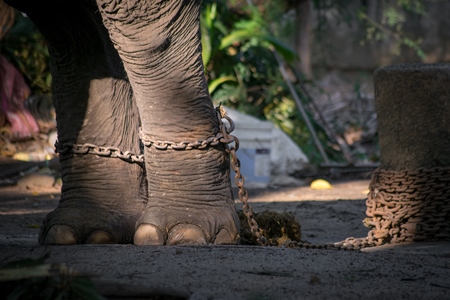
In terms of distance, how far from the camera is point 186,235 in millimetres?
2941

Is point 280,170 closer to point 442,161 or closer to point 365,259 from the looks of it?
point 442,161

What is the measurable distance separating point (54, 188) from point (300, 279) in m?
4.42

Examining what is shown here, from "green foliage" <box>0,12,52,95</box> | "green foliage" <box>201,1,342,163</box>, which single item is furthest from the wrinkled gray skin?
"green foliage" <box>0,12,52,95</box>

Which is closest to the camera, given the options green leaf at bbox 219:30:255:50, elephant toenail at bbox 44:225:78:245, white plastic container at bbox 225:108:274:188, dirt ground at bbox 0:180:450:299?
dirt ground at bbox 0:180:450:299

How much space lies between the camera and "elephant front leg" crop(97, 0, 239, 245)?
9.41 ft

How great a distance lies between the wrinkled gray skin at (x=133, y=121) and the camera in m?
2.92

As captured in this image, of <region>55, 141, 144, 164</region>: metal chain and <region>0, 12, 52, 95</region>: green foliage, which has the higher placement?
<region>0, 12, 52, 95</region>: green foliage

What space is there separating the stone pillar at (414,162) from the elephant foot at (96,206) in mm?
1030

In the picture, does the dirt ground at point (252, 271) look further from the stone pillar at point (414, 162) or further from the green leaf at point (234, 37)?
the green leaf at point (234, 37)

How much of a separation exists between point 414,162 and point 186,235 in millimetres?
1116

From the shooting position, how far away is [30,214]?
4.73m

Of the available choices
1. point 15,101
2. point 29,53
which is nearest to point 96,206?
point 15,101

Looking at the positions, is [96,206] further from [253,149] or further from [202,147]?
[253,149]

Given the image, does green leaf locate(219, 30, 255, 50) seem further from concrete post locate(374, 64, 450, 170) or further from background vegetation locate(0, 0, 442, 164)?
concrete post locate(374, 64, 450, 170)
